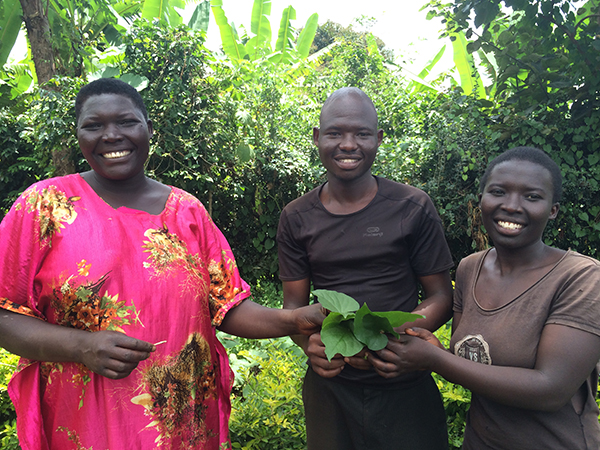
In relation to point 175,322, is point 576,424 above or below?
below

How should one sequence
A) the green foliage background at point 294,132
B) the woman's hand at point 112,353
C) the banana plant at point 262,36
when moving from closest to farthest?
the woman's hand at point 112,353 < the green foliage background at point 294,132 < the banana plant at point 262,36

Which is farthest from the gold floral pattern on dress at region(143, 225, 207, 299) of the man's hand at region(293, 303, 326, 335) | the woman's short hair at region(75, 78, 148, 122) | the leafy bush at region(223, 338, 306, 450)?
the leafy bush at region(223, 338, 306, 450)

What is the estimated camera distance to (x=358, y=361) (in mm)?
1703

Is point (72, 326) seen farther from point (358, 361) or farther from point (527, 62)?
point (527, 62)

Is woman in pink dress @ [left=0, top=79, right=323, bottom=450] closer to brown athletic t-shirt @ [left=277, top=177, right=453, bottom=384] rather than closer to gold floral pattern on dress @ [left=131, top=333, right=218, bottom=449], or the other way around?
gold floral pattern on dress @ [left=131, top=333, right=218, bottom=449]

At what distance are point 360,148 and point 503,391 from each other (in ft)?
3.72

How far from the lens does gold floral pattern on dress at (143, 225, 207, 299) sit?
153cm

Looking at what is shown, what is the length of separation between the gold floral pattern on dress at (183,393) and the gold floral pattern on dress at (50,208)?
1.86 feet

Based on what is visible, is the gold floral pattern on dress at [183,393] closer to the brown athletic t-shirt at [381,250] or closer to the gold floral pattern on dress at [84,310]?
the gold floral pattern on dress at [84,310]

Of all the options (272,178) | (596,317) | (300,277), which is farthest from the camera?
(272,178)

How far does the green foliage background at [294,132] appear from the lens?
3461 millimetres

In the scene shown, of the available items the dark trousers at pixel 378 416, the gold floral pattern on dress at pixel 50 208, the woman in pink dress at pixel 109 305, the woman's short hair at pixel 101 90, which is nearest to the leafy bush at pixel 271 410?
the dark trousers at pixel 378 416

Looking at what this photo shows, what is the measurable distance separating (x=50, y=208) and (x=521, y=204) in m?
1.66

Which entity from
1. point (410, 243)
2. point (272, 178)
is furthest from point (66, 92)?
point (410, 243)
